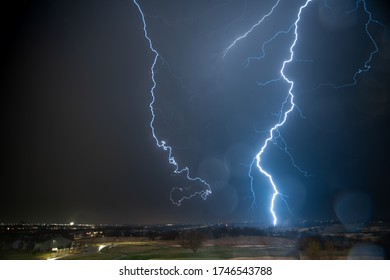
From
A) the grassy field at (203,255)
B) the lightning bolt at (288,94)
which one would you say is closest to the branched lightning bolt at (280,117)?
the lightning bolt at (288,94)

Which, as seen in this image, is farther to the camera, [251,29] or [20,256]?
[251,29]

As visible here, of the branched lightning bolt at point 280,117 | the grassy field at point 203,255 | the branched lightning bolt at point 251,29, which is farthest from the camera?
the branched lightning bolt at point 280,117

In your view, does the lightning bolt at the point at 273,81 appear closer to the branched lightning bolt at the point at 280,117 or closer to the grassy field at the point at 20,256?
the branched lightning bolt at the point at 280,117

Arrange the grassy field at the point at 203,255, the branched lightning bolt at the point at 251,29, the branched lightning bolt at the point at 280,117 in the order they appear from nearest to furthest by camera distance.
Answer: the grassy field at the point at 203,255, the branched lightning bolt at the point at 251,29, the branched lightning bolt at the point at 280,117

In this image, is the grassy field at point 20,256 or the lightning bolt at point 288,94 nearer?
the grassy field at point 20,256

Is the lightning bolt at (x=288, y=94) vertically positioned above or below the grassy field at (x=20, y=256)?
above

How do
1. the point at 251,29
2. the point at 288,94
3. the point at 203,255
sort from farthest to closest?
the point at 288,94
the point at 251,29
the point at 203,255

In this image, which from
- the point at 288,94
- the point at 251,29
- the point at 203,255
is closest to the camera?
the point at 203,255

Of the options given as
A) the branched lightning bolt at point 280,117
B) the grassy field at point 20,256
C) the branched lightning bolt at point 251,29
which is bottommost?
the grassy field at point 20,256

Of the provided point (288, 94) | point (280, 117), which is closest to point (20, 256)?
point (280, 117)

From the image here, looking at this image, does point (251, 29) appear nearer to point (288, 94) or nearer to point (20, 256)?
point (288, 94)

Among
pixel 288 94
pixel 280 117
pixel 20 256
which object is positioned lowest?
pixel 20 256
